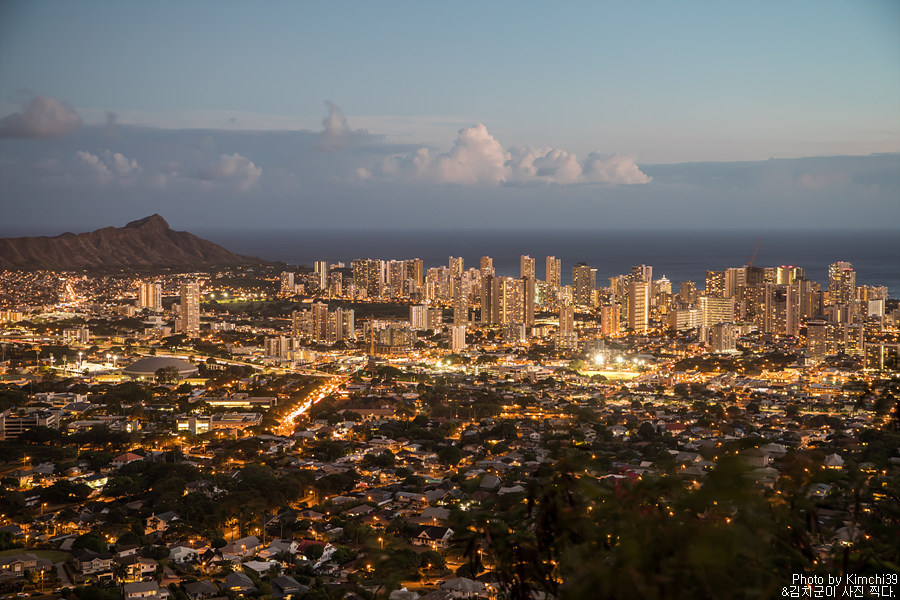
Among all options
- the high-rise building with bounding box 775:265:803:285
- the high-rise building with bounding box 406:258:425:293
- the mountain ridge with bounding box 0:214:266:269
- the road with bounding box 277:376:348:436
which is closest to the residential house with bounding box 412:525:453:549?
the road with bounding box 277:376:348:436

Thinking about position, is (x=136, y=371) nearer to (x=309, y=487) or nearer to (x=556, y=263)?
(x=309, y=487)

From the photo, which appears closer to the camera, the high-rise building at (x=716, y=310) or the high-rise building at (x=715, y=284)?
the high-rise building at (x=716, y=310)

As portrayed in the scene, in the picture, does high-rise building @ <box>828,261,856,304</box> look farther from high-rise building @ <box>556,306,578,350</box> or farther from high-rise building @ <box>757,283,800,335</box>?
high-rise building @ <box>556,306,578,350</box>

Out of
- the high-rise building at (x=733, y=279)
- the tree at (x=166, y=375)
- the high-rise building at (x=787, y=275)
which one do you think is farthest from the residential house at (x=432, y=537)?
the high-rise building at (x=787, y=275)

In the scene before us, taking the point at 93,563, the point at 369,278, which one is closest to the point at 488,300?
the point at 369,278

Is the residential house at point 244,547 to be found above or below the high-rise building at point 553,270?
below

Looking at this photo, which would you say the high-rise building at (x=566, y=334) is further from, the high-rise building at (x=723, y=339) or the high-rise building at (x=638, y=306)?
the high-rise building at (x=723, y=339)

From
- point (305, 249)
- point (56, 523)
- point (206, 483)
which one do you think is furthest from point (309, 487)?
point (305, 249)
